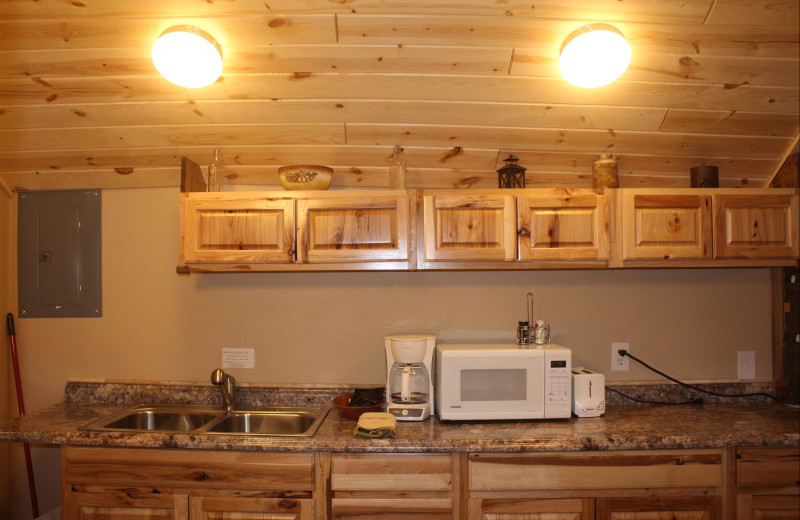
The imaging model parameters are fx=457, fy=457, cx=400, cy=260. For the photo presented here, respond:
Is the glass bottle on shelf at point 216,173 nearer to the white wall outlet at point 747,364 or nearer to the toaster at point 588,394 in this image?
the toaster at point 588,394

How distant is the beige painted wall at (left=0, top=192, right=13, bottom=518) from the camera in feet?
7.50

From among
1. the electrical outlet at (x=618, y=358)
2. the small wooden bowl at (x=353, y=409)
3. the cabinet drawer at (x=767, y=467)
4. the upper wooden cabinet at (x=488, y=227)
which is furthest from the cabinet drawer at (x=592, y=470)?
the upper wooden cabinet at (x=488, y=227)

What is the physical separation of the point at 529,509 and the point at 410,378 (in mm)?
659

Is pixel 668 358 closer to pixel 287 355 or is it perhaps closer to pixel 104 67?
pixel 287 355

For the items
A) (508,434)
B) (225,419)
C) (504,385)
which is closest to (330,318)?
(225,419)

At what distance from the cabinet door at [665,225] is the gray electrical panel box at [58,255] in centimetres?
256

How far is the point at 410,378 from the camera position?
1.96 m

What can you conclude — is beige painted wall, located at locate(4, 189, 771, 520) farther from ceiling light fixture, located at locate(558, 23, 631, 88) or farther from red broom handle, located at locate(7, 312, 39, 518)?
ceiling light fixture, located at locate(558, 23, 631, 88)

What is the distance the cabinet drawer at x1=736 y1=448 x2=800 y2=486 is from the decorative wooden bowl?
1.99 meters

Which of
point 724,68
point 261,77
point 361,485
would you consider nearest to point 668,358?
point 724,68

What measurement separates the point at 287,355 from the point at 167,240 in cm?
85

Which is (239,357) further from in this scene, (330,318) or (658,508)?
(658,508)

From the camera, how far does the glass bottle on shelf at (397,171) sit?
2045 millimetres

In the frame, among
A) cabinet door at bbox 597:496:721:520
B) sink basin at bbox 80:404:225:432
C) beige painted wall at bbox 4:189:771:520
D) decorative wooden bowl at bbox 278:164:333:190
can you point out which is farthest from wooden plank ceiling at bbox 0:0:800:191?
cabinet door at bbox 597:496:721:520
